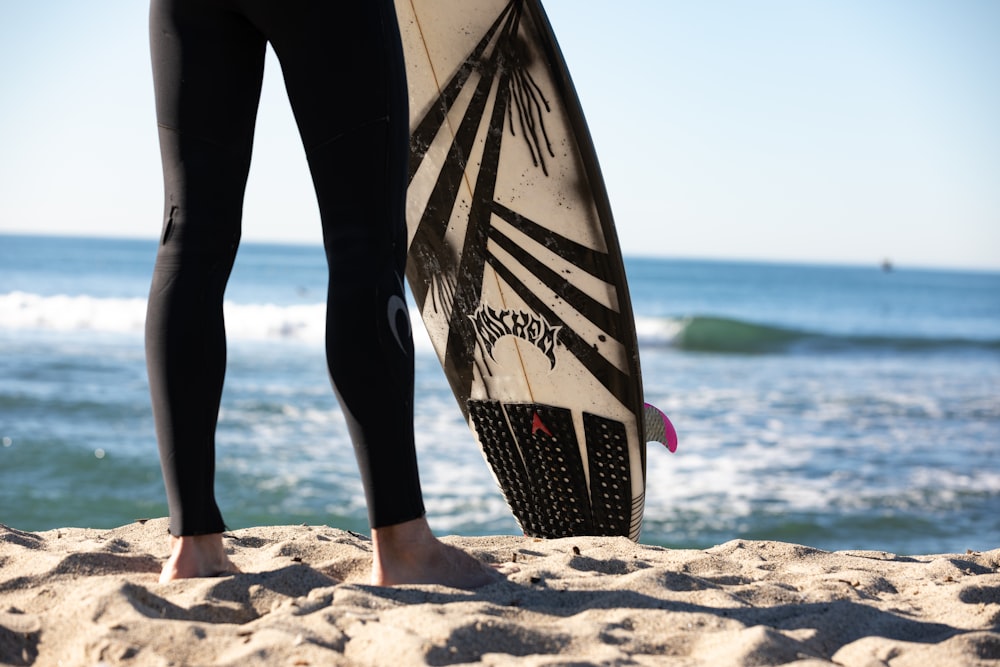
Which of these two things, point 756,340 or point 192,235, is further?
point 756,340

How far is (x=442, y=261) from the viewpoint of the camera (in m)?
2.55

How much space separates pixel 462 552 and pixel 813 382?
31.1ft

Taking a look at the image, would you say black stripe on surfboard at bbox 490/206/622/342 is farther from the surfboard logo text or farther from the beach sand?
the beach sand

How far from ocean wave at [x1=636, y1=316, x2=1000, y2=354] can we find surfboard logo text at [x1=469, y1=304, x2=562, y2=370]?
12448 mm

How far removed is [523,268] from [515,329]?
0.59 ft

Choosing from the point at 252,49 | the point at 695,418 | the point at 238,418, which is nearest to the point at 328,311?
the point at 252,49

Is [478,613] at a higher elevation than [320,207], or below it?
below

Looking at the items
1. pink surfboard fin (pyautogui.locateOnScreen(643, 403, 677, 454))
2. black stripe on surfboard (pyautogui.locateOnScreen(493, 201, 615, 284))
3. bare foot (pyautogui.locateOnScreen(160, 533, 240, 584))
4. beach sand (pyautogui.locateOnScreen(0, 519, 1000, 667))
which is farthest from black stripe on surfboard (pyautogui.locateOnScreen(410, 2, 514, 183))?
bare foot (pyautogui.locateOnScreen(160, 533, 240, 584))

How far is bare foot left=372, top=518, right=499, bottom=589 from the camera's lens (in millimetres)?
1401

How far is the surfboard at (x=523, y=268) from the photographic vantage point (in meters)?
2.27

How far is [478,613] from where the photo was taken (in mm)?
1291

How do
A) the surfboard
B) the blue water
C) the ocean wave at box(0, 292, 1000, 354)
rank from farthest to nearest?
1. the ocean wave at box(0, 292, 1000, 354)
2. the blue water
3. the surfboard

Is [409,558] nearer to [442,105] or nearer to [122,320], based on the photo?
[442,105]

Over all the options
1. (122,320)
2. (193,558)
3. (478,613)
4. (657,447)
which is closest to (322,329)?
(122,320)
